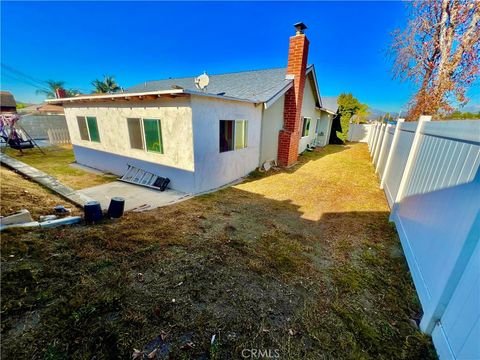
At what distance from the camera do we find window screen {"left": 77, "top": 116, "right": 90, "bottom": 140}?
8.86 m

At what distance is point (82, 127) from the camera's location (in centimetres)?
902

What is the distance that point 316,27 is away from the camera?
8.20 meters

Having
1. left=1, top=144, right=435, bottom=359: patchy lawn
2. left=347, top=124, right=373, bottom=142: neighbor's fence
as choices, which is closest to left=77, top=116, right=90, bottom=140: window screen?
left=1, top=144, right=435, bottom=359: patchy lawn

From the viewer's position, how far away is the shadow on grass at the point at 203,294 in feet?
5.71

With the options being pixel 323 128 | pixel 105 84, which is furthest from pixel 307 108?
pixel 105 84

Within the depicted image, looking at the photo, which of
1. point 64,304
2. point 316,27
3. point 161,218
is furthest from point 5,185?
point 316,27

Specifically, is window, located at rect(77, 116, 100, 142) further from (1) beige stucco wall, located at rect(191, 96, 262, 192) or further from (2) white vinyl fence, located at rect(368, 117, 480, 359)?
(2) white vinyl fence, located at rect(368, 117, 480, 359)

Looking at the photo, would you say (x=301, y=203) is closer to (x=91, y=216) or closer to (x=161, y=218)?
(x=161, y=218)

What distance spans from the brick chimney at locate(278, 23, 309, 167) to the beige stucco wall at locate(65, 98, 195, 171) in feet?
18.0

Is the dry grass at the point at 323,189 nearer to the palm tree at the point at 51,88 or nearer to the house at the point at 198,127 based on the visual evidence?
the house at the point at 198,127

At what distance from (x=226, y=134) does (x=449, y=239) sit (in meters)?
5.94

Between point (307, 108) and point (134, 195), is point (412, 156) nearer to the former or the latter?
point (134, 195)

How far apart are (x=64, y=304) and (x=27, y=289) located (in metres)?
0.44

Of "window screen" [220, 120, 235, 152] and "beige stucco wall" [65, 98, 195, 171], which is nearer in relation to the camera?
"beige stucco wall" [65, 98, 195, 171]
